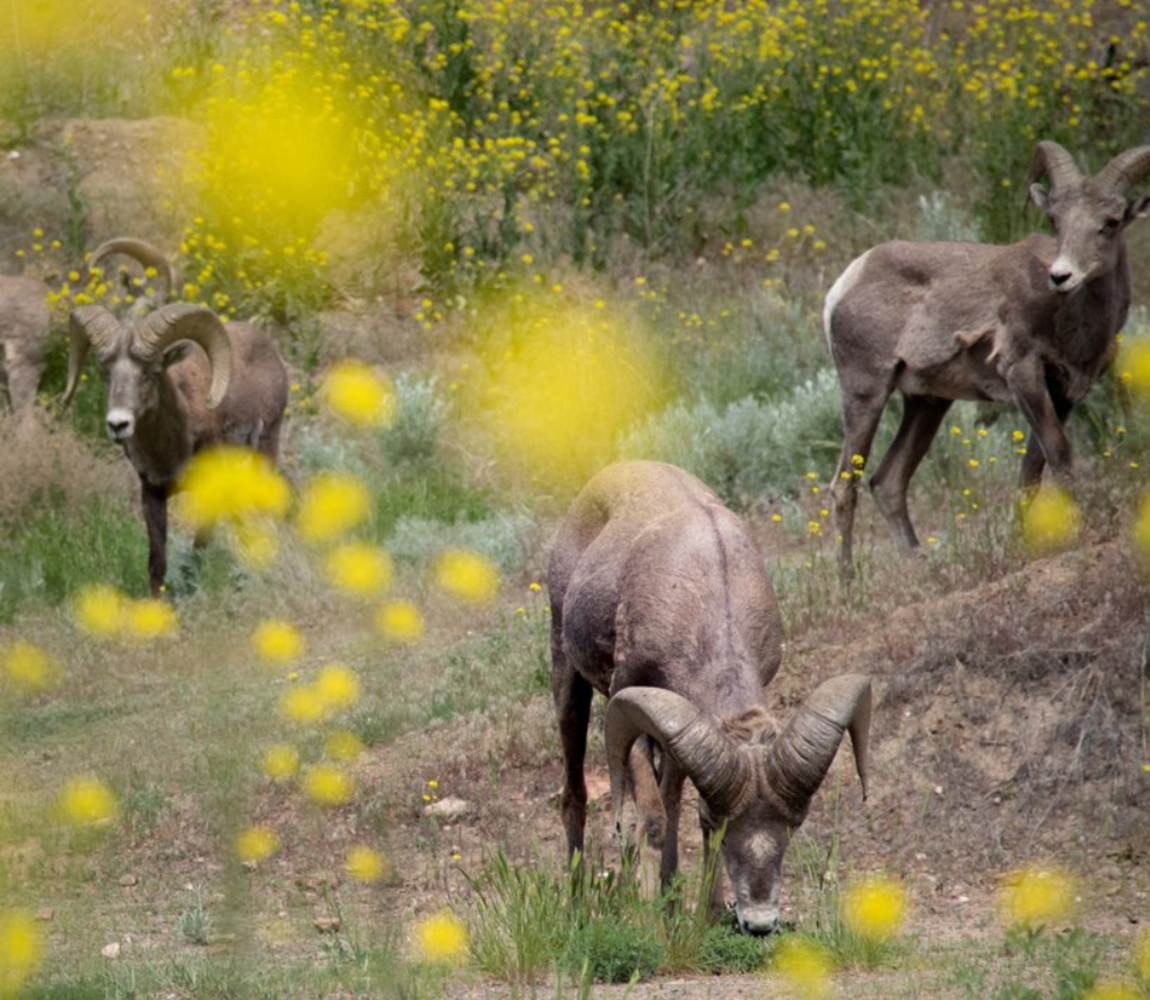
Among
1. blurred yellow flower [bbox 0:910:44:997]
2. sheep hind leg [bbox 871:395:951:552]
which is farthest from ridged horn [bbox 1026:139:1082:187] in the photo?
blurred yellow flower [bbox 0:910:44:997]

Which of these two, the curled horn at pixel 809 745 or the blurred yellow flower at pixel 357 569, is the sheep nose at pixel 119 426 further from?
the blurred yellow flower at pixel 357 569

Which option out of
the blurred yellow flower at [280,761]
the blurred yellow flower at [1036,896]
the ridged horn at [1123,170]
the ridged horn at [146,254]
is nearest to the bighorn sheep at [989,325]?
the ridged horn at [1123,170]

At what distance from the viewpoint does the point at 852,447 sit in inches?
463

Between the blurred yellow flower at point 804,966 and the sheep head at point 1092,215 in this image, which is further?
the sheep head at point 1092,215

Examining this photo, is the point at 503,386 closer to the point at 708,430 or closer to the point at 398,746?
the point at 708,430

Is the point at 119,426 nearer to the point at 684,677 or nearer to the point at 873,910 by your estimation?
the point at 684,677

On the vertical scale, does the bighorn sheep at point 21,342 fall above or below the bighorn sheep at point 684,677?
below

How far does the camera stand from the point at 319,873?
8500 millimetres

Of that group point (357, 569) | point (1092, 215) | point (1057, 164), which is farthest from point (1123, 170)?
point (357, 569)

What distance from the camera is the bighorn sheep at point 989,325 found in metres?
10.9

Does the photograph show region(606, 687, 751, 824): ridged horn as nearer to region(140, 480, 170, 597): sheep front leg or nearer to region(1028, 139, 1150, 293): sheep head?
region(1028, 139, 1150, 293): sheep head

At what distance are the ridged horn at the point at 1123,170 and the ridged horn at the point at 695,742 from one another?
572cm

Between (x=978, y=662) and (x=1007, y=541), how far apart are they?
108 cm

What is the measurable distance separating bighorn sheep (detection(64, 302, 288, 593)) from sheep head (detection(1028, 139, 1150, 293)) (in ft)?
17.5
